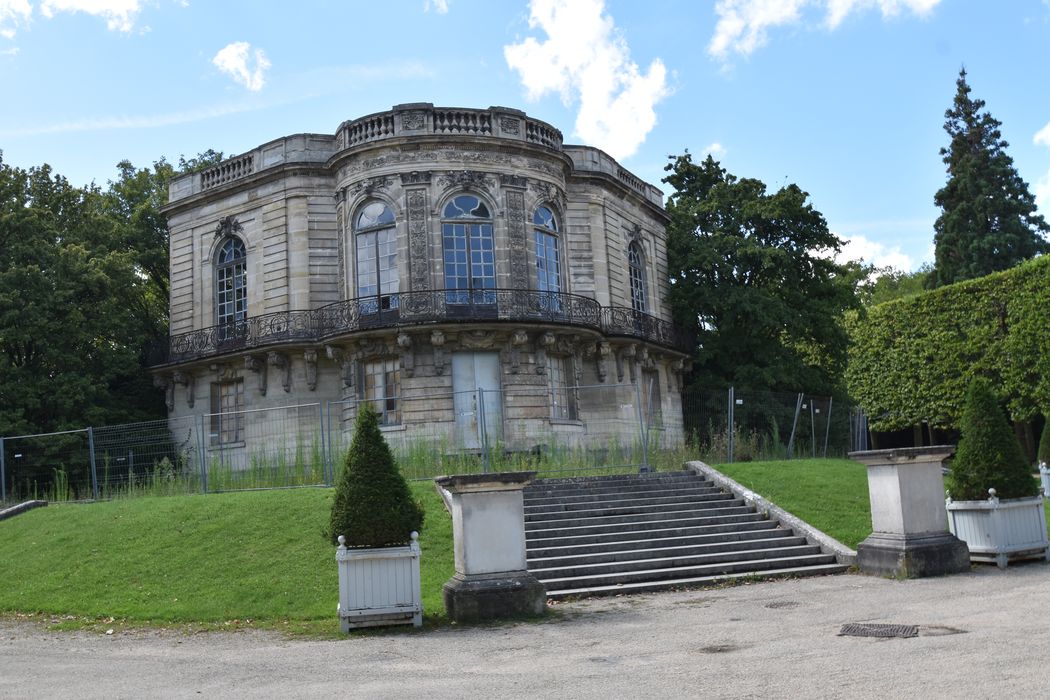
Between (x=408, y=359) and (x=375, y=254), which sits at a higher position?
(x=375, y=254)

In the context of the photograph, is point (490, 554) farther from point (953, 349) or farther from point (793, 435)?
point (953, 349)

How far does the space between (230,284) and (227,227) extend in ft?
5.30

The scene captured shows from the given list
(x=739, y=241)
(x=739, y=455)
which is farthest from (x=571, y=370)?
(x=739, y=241)

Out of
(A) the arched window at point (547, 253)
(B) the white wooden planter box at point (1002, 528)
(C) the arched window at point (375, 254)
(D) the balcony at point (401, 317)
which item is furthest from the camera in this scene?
(A) the arched window at point (547, 253)

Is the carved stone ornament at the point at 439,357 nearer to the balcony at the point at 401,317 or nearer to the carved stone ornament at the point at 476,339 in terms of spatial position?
the carved stone ornament at the point at 476,339

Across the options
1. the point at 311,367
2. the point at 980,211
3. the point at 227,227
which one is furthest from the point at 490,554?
the point at 980,211

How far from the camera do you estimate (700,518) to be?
14891mm

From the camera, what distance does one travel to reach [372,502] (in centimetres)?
1012

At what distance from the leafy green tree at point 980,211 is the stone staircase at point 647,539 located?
25.6 metres

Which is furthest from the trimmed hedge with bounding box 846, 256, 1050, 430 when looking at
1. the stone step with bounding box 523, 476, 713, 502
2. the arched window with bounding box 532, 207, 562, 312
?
the stone step with bounding box 523, 476, 713, 502

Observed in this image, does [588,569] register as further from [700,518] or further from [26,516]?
[26,516]

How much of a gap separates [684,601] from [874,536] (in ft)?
9.79

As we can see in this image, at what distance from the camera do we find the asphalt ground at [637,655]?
6.62m

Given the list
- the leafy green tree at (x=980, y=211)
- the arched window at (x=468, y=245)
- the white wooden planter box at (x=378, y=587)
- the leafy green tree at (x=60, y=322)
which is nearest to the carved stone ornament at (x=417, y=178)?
the arched window at (x=468, y=245)
